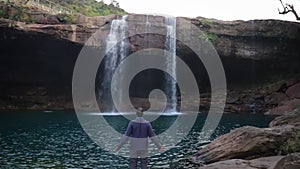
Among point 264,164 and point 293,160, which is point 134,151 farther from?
point 293,160

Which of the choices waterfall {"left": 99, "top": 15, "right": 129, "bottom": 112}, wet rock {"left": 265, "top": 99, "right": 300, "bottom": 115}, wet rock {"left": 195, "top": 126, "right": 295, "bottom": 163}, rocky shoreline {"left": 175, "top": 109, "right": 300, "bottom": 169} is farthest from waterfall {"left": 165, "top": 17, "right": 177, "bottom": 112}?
wet rock {"left": 195, "top": 126, "right": 295, "bottom": 163}

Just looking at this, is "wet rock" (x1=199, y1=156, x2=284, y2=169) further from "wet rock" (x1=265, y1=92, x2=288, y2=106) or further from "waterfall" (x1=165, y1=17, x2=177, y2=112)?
"wet rock" (x1=265, y1=92, x2=288, y2=106)

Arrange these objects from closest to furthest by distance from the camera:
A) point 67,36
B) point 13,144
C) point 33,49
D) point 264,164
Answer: point 264,164 < point 13,144 < point 67,36 < point 33,49

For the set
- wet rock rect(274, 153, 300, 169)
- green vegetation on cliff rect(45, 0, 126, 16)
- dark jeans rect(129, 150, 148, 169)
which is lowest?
dark jeans rect(129, 150, 148, 169)

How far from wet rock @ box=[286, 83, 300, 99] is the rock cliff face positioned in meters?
2.91

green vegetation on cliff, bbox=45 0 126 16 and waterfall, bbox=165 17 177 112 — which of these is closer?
waterfall, bbox=165 17 177 112

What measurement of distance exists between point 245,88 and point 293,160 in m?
31.3

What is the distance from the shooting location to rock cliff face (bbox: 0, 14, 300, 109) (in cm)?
2880

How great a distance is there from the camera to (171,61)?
33781 mm

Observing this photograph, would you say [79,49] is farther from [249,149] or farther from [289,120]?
[249,149]

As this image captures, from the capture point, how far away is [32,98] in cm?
3381

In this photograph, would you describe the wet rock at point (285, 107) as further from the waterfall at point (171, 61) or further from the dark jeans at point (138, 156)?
the dark jeans at point (138, 156)

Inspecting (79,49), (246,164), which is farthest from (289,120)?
(79,49)

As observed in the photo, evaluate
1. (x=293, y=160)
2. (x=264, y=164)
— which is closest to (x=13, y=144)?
(x=264, y=164)
